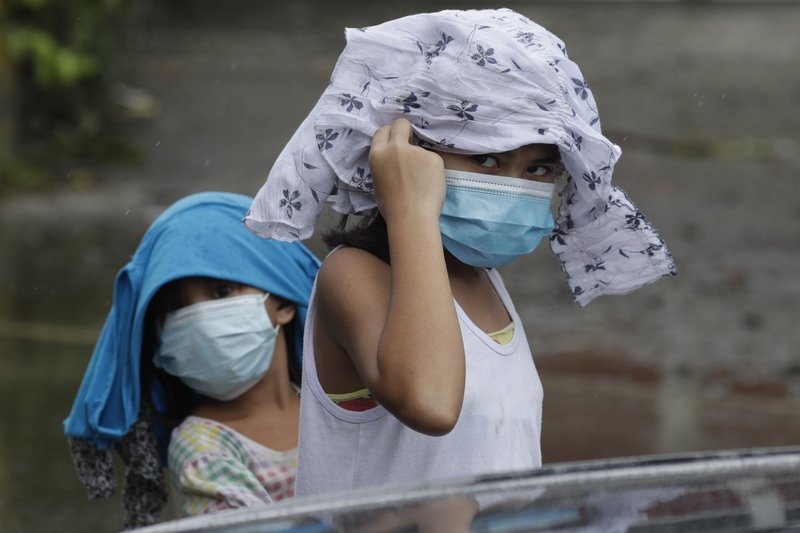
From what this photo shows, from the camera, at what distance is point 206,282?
311 centimetres

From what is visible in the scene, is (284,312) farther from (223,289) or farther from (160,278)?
(160,278)

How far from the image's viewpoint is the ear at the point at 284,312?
10.5ft

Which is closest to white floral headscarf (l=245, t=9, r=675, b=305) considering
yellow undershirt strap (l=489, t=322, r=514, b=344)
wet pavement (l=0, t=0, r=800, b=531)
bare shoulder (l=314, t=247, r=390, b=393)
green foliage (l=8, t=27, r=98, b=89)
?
bare shoulder (l=314, t=247, r=390, b=393)

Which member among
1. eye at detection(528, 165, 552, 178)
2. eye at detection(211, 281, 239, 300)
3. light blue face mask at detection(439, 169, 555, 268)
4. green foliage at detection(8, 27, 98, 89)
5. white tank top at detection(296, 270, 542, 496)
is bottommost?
green foliage at detection(8, 27, 98, 89)

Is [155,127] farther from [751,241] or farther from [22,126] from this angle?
[751,241]

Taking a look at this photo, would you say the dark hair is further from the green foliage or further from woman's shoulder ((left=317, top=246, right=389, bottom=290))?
the green foliage

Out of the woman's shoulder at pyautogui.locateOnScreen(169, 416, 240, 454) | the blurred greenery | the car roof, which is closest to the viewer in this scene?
the car roof

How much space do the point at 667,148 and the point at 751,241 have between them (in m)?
2.02

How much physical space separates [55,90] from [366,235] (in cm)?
715

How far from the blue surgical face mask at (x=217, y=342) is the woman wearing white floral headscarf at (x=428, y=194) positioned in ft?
2.25

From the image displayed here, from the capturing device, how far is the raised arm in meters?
2.06

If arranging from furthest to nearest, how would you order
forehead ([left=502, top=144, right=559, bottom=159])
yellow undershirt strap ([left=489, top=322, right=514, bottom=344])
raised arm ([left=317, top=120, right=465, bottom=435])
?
yellow undershirt strap ([left=489, top=322, right=514, bottom=344]), forehead ([left=502, top=144, right=559, bottom=159]), raised arm ([left=317, top=120, right=465, bottom=435])

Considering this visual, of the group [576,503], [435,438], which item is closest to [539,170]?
[435,438]

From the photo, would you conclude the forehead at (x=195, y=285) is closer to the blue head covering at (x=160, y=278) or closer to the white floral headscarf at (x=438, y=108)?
the blue head covering at (x=160, y=278)
